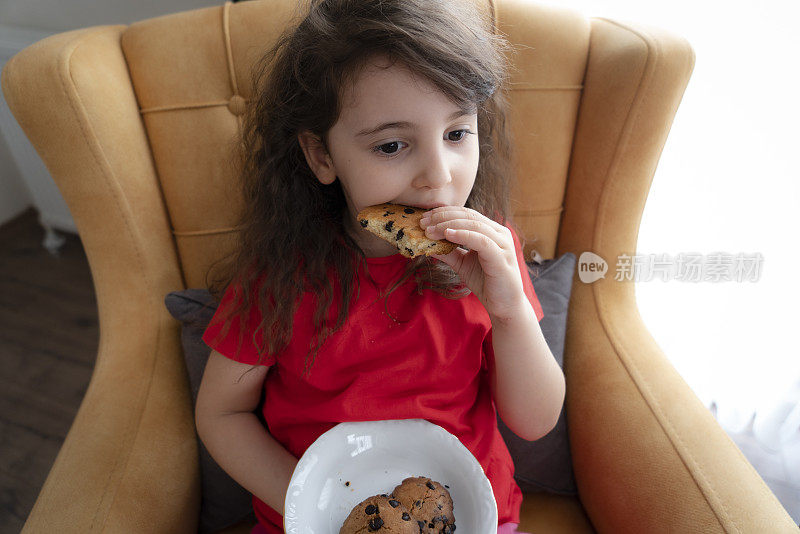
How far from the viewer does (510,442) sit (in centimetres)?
115

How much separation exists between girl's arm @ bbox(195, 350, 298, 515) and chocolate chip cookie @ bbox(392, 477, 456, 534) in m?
0.30

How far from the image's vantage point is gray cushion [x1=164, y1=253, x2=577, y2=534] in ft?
3.68

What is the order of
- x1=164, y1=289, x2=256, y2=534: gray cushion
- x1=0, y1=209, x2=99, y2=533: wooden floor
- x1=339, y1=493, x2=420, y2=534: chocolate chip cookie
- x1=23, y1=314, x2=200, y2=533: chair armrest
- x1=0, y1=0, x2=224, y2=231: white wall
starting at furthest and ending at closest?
1. x1=0, y1=0, x2=224, y2=231: white wall
2. x1=0, y1=209, x2=99, y2=533: wooden floor
3. x1=164, y1=289, x2=256, y2=534: gray cushion
4. x1=23, y1=314, x2=200, y2=533: chair armrest
5. x1=339, y1=493, x2=420, y2=534: chocolate chip cookie

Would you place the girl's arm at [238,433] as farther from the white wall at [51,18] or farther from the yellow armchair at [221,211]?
the white wall at [51,18]

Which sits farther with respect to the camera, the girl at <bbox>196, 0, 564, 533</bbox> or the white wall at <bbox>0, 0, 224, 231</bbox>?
the white wall at <bbox>0, 0, 224, 231</bbox>

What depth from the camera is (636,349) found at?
1.15 meters

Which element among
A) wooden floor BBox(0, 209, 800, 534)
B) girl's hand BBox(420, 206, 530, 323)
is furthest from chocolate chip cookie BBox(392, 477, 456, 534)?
wooden floor BBox(0, 209, 800, 534)

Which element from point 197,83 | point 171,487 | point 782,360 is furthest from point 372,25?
point 782,360

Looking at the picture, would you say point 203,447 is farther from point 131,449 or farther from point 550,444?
point 550,444

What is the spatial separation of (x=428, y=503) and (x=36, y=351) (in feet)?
7.29

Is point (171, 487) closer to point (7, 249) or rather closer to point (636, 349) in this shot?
point (636, 349)

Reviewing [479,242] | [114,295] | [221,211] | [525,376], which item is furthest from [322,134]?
[114,295]

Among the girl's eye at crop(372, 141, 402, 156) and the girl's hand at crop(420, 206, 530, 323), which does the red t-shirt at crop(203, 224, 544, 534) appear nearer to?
the girl's hand at crop(420, 206, 530, 323)

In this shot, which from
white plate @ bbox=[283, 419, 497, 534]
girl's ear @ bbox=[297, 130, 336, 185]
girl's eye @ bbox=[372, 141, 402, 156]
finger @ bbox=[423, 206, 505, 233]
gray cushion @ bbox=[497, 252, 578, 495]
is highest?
girl's eye @ bbox=[372, 141, 402, 156]
